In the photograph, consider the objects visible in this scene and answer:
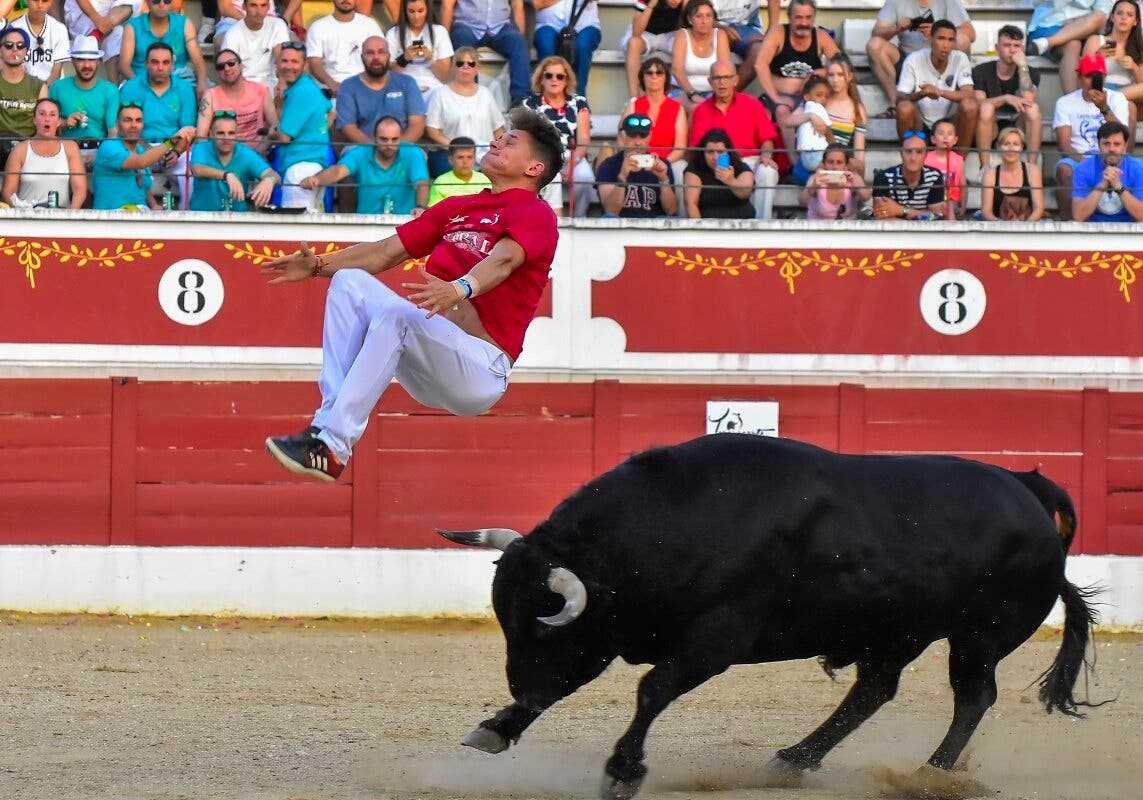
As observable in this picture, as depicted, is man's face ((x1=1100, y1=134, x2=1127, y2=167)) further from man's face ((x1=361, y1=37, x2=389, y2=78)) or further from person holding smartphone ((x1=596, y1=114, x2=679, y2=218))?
man's face ((x1=361, y1=37, x2=389, y2=78))

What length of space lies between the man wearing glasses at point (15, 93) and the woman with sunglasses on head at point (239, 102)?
877mm

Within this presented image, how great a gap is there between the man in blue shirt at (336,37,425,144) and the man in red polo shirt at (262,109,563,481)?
4.31 metres

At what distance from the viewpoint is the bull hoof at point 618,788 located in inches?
208

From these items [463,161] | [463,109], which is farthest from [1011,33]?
[463,161]

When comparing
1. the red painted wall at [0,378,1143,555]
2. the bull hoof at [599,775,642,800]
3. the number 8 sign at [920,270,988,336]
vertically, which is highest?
the number 8 sign at [920,270,988,336]

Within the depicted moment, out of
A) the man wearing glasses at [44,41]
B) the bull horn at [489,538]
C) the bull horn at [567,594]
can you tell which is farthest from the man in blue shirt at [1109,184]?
the man wearing glasses at [44,41]

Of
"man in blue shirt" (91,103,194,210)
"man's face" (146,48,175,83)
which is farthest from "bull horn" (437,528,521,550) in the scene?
"man's face" (146,48,175,83)

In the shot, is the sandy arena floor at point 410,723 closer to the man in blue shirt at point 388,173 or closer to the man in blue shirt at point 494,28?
the man in blue shirt at point 388,173

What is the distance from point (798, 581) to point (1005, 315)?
14.9 feet

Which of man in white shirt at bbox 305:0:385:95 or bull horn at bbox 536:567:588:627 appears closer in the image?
bull horn at bbox 536:567:588:627

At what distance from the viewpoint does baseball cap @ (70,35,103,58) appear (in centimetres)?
951

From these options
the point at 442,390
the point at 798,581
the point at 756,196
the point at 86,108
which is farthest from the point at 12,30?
the point at 798,581

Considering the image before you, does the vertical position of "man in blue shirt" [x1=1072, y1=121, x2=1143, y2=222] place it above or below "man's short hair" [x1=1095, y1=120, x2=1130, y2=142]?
below

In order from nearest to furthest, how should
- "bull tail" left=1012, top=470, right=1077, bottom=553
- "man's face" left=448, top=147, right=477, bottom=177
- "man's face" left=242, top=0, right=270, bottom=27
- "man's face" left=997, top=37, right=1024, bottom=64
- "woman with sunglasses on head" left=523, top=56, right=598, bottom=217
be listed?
"bull tail" left=1012, top=470, right=1077, bottom=553 → "man's face" left=448, top=147, right=477, bottom=177 → "woman with sunglasses on head" left=523, top=56, right=598, bottom=217 → "man's face" left=242, top=0, right=270, bottom=27 → "man's face" left=997, top=37, right=1024, bottom=64
